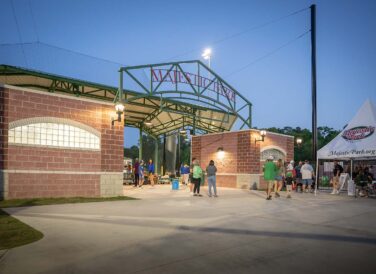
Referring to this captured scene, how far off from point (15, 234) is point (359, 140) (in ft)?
44.2

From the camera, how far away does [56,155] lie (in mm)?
11617

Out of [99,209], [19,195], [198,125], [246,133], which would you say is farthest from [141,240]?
[198,125]

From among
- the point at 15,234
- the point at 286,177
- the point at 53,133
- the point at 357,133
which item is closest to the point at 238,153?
the point at 286,177

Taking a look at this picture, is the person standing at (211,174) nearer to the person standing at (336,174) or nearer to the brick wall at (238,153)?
the brick wall at (238,153)

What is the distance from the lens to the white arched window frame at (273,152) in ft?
63.5

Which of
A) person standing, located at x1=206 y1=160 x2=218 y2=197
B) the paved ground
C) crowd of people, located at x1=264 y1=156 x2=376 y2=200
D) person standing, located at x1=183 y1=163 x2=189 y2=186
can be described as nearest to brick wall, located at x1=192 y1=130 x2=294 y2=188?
person standing, located at x1=183 y1=163 x2=189 y2=186

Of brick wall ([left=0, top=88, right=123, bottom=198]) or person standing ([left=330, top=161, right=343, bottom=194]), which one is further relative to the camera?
person standing ([left=330, top=161, right=343, bottom=194])

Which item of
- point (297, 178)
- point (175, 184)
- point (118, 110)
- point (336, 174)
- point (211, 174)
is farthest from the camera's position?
point (297, 178)

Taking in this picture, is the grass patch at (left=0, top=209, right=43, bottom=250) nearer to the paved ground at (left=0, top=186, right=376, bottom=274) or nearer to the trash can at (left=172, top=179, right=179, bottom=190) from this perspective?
the paved ground at (left=0, top=186, right=376, bottom=274)

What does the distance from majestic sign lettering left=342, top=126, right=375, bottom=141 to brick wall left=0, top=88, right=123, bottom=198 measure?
10314 millimetres

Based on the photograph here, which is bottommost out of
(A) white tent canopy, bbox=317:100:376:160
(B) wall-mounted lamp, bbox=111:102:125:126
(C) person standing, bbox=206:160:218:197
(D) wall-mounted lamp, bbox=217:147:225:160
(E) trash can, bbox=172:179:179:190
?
(E) trash can, bbox=172:179:179:190

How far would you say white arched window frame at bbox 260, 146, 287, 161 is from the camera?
1936cm

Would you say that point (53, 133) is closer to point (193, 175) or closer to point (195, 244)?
point (193, 175)

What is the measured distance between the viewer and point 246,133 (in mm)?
19000
